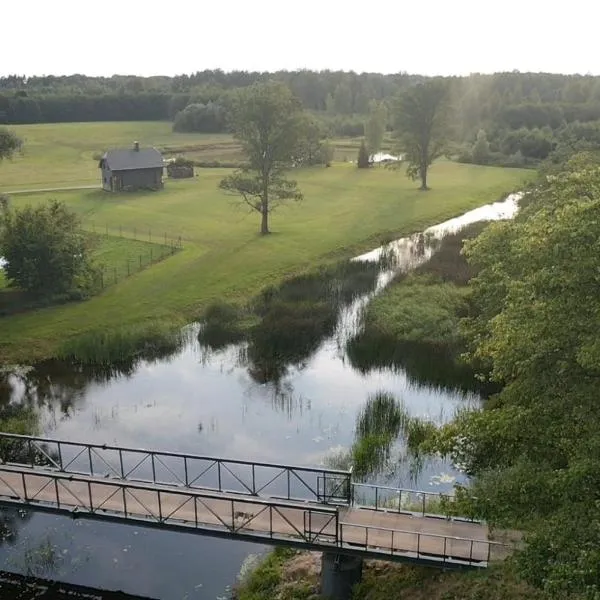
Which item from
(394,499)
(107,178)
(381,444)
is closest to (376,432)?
(381,444)

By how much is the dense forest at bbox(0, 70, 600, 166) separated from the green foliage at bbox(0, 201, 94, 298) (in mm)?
53145

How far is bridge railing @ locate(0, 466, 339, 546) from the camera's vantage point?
19.3 meters

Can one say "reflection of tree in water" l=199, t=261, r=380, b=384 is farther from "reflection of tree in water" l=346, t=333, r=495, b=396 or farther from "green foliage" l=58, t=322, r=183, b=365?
"reflection of tree in water" l=346, t=333, r=495, b=396

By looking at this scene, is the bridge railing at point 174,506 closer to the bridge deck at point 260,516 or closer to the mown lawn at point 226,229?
the bridge deck at point 260,516

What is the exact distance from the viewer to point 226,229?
196 ft

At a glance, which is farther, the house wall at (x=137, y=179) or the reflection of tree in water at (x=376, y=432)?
the house wall at (x=137, y=179)

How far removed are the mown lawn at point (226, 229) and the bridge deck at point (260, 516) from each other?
16.3 metres

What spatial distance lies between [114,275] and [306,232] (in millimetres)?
18842

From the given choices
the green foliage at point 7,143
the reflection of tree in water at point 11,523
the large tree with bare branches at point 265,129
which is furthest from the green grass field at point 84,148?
the reflection of tree in water at point 11,523

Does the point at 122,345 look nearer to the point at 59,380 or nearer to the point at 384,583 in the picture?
the point at 59,380

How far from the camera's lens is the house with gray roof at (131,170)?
7662 centimetres

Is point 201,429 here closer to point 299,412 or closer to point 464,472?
point 299,412

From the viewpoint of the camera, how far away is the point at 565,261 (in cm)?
1409

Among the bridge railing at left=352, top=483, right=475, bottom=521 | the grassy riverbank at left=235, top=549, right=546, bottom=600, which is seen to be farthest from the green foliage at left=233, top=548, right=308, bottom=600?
the bridge railing at left=352, top=483, right=475, bottom=521
